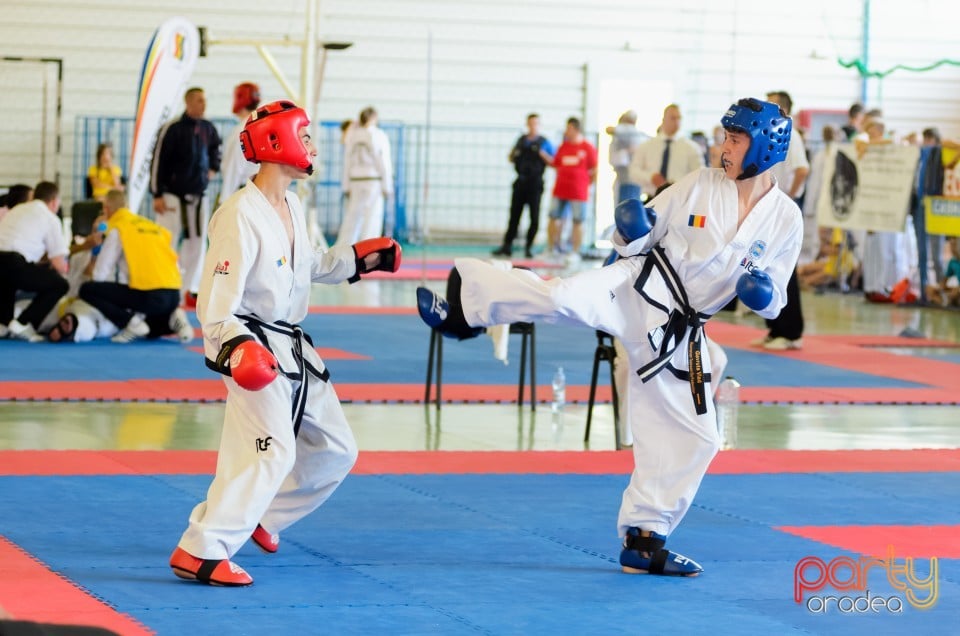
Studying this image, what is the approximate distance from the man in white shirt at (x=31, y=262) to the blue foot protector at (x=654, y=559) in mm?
6790

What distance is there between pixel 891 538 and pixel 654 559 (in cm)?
119

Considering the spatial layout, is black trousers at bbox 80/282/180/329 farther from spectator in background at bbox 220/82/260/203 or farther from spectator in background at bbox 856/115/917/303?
spectator in background at bbox 856/115/917/303

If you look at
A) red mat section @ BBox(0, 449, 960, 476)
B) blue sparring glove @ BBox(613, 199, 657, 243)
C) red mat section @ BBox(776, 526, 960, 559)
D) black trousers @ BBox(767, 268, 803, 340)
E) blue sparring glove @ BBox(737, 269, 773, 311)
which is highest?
blue sparring glove @ BBox(613, 199, 657, 243)

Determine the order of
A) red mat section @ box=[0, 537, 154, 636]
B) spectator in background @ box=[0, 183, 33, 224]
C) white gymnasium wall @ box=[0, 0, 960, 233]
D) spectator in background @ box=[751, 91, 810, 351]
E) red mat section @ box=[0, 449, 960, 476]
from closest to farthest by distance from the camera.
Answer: red mat section @ box=[0, 537, 154, 636] → red mat section @ box=[0, 449, 960, 476] → spectator in background @ box=[751, 91, 810, 351] → spectator in background @ box=[0, 183, 33, 224] → white gymnasium wall @ box=[0, 0, 960, 233]

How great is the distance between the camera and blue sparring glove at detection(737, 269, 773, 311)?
16.0ft

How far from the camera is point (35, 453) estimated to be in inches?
271

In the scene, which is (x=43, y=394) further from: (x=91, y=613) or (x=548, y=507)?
(x=91, y=613)

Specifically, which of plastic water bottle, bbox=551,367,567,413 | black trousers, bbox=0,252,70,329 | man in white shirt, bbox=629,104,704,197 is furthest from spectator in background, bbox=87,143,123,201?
plastic water bottle, bbox=551,367,567,413

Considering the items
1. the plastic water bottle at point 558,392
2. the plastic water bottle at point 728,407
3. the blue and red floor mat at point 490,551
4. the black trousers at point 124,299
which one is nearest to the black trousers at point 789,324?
the plastic water bottle at point 558,392

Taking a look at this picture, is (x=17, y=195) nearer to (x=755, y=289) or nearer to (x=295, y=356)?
(x=295, y=356)

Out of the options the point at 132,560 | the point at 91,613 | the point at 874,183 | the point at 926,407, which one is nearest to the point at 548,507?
the point at 132,560

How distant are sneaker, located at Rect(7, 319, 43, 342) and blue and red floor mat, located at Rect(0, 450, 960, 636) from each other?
164 inches

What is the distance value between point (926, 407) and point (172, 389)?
459 centimetres

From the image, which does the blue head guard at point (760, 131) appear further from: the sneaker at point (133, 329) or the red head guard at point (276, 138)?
the sneaker at point (133, 329)
